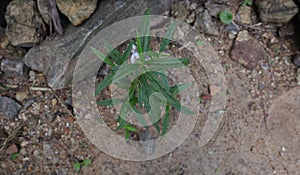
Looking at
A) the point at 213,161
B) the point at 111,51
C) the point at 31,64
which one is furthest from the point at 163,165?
the point at 31,64

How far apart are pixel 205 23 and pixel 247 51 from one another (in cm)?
35

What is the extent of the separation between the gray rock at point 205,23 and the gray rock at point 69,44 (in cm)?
32

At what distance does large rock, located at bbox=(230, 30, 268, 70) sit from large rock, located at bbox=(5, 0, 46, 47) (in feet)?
4.24

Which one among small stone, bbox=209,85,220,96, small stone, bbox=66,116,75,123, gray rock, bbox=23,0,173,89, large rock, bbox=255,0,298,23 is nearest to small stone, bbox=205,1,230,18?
large rock, bbox=255,0,298,23

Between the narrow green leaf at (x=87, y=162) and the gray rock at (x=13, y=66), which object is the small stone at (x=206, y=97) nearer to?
the narrow green leaf at (x=87, y=162)

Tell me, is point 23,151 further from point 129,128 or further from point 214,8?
point 214,8

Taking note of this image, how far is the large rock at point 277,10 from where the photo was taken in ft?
8.15

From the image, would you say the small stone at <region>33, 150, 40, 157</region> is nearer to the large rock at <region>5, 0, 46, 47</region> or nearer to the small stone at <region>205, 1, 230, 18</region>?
the large rock at <region>5, 0, 46, 47</region>

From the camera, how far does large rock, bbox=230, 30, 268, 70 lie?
2520mm

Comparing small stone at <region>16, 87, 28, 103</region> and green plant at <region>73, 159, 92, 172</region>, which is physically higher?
small stone at <region>16, 87, 28, 103</region>

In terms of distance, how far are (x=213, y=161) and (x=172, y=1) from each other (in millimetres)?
1100

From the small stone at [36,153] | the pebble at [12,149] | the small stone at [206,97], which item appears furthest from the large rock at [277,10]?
the pebble at [12,149]

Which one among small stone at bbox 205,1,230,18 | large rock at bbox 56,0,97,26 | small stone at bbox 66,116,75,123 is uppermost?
→ large rock at bbox 56,0,97,26

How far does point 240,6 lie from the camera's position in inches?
102
